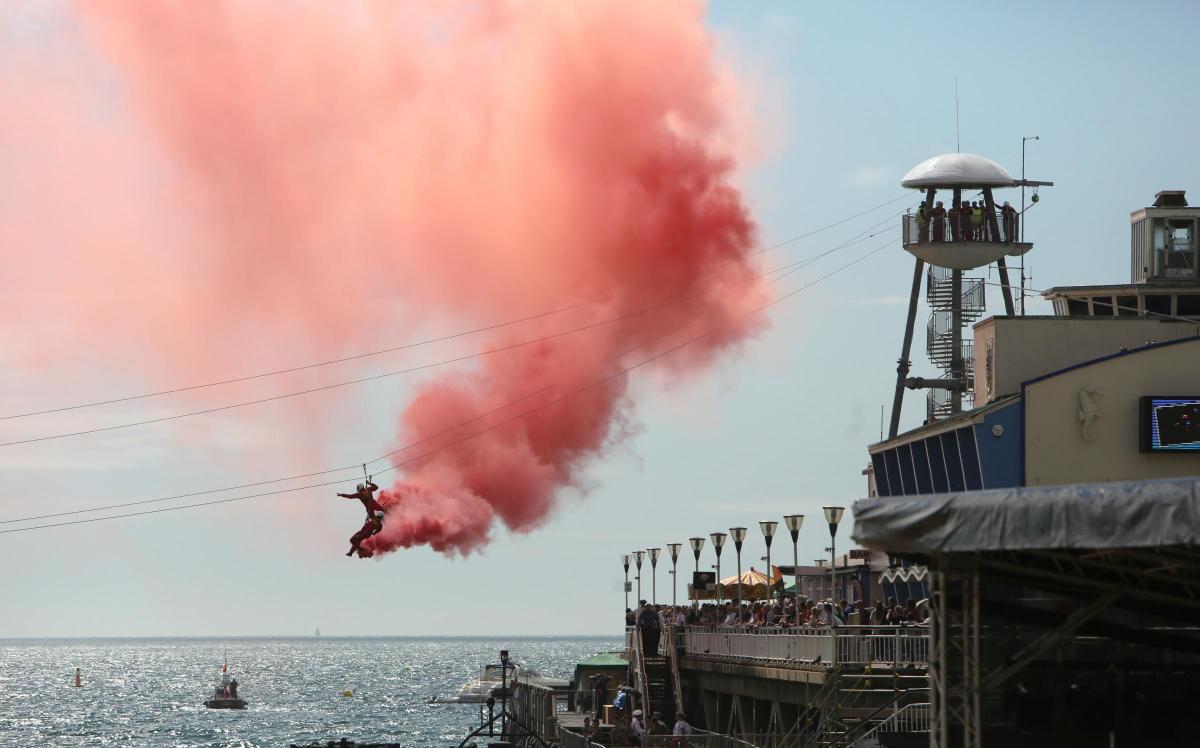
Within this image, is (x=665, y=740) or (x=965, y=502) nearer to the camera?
(x=965, y=502)

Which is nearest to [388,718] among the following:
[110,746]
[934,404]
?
[110,746]

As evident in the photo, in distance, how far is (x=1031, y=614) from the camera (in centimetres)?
2277

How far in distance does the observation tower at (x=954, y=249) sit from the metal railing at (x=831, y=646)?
18260 millimetres

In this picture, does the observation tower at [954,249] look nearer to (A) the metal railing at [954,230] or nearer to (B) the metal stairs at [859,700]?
(A) the metal railing at [954,230]

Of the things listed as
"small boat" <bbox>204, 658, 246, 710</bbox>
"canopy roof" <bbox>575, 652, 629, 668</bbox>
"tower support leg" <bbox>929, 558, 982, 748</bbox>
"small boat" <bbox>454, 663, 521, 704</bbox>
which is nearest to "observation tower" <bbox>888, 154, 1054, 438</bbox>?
"canopy roof" <bbox>575, 652, 629, 668</bbox>

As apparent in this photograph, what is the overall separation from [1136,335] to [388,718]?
277 feet

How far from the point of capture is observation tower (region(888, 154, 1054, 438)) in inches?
2311

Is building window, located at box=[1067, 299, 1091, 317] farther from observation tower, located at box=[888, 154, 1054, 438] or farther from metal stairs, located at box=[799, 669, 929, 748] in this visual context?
metal stairs, located at box=[799, 669, 929, 748]

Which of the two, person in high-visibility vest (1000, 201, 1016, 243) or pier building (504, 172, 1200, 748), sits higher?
person in high-visibility vest (1000, 201, 1016, 243)

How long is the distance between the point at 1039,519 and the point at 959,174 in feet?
136

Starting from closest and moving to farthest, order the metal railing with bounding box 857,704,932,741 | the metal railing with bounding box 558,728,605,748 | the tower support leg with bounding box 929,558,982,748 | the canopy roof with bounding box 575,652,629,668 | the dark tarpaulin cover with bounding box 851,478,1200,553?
the dark tarpaulin cover with bounding box 851,478,1200,553
the tower support leg with bounding box 929,558,982,748
the metal railing with bounding box 857,704,932,741
the metal railing with bounding box 558,728,605,748
the canopy roof with bounding box 575,652,629,668

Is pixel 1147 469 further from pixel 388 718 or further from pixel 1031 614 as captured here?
pixel 388 718

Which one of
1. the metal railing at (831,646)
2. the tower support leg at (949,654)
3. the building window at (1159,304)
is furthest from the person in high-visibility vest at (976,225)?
the tower support leg at (949,654)

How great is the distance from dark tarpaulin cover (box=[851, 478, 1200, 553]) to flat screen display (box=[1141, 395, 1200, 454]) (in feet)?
82.3
